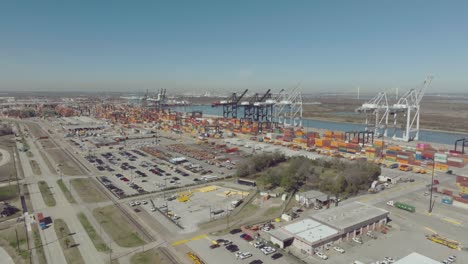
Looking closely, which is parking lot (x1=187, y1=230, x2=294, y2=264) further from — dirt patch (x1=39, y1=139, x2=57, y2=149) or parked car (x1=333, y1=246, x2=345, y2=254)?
dirt patch (x1=39, y1=139, x2=57, y2=149)

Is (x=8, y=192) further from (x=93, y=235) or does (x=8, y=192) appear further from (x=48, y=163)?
(x=93, y=235)

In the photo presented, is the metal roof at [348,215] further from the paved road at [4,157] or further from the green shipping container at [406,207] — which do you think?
the paved road at [4,157]

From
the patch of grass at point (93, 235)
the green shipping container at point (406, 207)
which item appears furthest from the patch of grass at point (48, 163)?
the green shipping container at point (406, 207)

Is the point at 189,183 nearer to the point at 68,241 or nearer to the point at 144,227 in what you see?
the point at 144,227

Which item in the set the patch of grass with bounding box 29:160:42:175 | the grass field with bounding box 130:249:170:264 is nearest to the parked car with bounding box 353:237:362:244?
the grass field with bounding box 130:249:170:264

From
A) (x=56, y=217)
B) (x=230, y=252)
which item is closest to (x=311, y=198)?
(x=230, y=252)

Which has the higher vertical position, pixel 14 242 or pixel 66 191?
pixel 66 191

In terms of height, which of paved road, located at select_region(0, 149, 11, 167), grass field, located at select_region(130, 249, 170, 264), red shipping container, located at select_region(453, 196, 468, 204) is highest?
red shipping container, located at select_region(453, 196, 468, 204)
